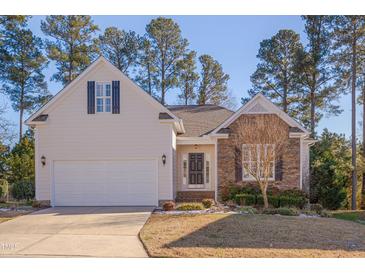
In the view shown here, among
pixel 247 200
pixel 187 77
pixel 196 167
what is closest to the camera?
pixel 247 200

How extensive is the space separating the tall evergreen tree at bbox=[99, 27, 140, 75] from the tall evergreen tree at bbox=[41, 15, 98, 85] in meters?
1.83

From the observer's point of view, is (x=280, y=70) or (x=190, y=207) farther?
(x=280, y=70)

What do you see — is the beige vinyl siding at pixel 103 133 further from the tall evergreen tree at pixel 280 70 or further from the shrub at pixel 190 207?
the tall evergreen tree at pixel 280 70

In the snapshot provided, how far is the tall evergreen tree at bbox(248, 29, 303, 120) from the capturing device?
26391 millimetres

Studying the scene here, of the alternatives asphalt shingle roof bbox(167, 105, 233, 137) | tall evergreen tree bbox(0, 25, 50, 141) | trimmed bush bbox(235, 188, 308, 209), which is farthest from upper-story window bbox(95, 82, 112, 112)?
tall evergreen tree bbox(0, 25, 50, 141)

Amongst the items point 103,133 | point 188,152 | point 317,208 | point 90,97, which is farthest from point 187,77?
point 317,208

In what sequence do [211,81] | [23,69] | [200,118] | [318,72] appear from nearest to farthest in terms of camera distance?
[200,118]
[318,72]
[23,69]
[211,81]

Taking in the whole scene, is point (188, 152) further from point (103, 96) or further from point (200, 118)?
point (103, 96)

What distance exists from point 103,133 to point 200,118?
701 centimetres

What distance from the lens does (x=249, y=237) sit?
30.6 feet

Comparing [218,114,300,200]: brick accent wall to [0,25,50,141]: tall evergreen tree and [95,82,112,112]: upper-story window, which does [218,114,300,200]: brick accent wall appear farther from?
[0,25,50,141]: tall evergreen tree

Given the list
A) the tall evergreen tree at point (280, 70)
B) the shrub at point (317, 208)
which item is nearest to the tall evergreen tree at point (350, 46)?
the tall evergreen tree at point (280, 70)

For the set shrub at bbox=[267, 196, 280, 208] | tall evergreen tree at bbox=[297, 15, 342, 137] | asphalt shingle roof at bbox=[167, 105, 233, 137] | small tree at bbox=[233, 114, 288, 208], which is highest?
tall evergreen tree at bbox=[297, 15, 342, 137]

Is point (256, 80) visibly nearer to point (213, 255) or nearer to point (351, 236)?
point (351, 236)
